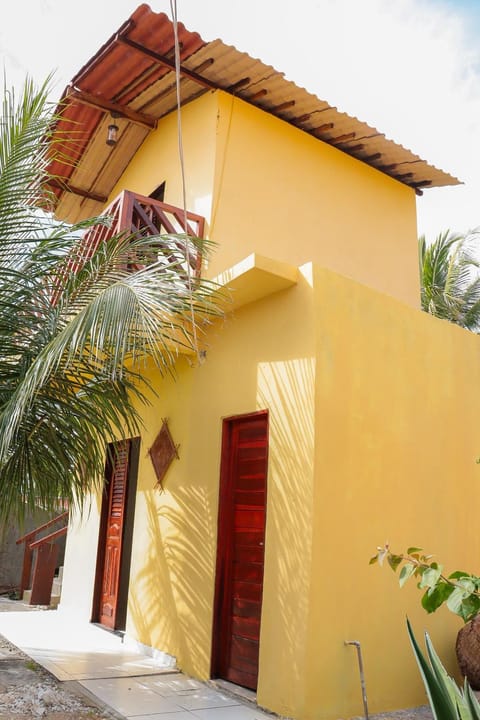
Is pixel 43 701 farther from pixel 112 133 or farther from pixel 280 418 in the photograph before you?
pixel 112 133

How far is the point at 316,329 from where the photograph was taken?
4.91 metres

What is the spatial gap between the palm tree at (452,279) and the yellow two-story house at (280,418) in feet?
17.1

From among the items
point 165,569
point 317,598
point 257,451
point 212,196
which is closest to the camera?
point 317,598

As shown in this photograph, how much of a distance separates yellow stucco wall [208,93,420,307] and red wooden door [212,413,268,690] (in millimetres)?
1869

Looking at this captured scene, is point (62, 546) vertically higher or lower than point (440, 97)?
lower

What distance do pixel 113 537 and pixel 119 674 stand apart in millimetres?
2441

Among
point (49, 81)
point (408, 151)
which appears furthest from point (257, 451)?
point (408, 151)

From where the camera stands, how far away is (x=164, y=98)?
25.4 feet

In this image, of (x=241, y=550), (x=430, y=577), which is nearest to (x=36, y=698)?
(x=241, y=550)

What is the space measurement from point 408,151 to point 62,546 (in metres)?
9.53

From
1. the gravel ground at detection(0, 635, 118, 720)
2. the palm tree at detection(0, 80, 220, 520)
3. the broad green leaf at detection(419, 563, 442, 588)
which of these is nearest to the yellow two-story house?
the palm tree at detection(0, 80, 220, 520)

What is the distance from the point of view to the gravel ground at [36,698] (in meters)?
4.36

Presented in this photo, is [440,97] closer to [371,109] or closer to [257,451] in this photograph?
[257,451]

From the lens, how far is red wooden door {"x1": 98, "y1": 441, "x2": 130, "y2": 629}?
294 inches
